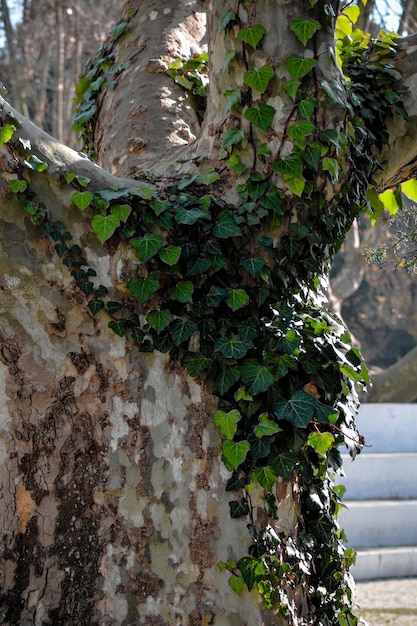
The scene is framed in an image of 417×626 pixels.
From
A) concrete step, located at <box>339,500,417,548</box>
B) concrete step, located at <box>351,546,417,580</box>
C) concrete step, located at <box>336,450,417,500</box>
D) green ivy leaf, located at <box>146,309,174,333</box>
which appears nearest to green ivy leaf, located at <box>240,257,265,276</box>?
green ivy leaf, located at <box>146,309,174,333</box>

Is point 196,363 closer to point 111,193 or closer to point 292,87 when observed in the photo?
point 111,193

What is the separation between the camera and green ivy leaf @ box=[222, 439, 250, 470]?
2.53 metres

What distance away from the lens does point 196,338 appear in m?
2.66

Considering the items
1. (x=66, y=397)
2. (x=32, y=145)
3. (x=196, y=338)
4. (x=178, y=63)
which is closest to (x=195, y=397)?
(x=196, y=338)

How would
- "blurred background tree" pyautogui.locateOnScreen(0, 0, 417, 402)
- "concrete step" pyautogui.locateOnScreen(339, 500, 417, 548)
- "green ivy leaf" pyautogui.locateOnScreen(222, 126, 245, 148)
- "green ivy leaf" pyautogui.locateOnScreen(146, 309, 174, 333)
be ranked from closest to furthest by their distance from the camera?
"green ivy leaf" pyautogui.locateOnScreen(146, 309, 174, 333), "green ivy leaf" pyautogui.locateOnScreen(222, 126, 245, 148), "concrete step" pyautogui.locateOnScreen(339, 500, 417, 548), "blurred background tree" pyautogui.locateOnScreen(0, 0, 417, 402)

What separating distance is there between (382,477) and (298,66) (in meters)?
6.44

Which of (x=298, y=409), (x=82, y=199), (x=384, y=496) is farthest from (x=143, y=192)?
(x=384, y=496)

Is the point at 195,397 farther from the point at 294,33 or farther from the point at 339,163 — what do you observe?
the point at 294,33

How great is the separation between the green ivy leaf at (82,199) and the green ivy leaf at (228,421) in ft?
2.78

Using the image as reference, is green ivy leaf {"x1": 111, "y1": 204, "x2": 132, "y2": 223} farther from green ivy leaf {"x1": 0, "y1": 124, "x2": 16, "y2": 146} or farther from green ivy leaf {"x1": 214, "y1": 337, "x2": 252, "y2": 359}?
green ivy leaf {"x1": 214, "y1": 337, "x2": 252, "y2": 359}

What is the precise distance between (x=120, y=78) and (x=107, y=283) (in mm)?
1823

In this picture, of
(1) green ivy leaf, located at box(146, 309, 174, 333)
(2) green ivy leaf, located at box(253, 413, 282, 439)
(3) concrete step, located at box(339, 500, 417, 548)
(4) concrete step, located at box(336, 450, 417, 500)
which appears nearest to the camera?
(2) green ivy leaf, located at box(253, 413, 282, 439)

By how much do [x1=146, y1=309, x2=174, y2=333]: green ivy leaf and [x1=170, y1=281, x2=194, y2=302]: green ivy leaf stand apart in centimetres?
6

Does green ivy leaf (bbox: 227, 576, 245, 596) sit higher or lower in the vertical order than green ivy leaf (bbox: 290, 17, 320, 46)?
lower
